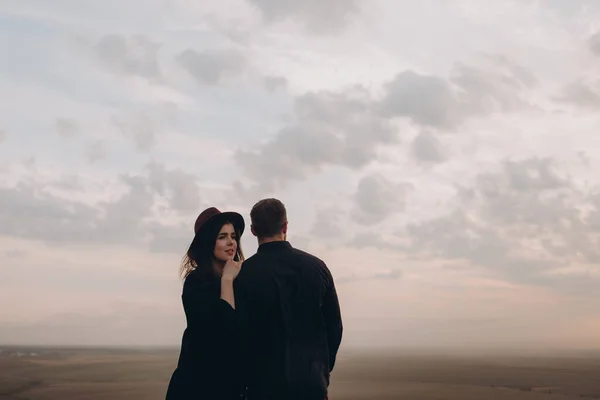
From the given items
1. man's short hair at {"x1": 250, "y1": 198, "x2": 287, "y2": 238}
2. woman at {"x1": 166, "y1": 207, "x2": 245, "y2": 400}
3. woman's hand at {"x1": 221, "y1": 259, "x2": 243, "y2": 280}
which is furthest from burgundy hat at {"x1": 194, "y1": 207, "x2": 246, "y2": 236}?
man's short hair at {"x1": 250, "y1": 198, "x2": 287, "y2": 238}

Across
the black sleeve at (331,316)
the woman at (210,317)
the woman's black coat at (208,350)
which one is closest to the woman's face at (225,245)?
the woman at (210,317)

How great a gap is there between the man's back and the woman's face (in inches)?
13.8

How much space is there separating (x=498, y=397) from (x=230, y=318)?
65.1 feet

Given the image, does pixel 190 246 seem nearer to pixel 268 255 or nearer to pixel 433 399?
pixel 268 255

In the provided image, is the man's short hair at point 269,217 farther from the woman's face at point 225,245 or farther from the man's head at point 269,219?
the woman's face at point 225,245

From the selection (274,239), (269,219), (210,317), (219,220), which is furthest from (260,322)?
(219,220)

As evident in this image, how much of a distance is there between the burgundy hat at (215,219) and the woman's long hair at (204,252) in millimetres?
23

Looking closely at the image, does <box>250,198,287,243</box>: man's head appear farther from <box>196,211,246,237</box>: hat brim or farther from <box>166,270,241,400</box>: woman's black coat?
<box>166,270,241,400</box>: woman's black coat

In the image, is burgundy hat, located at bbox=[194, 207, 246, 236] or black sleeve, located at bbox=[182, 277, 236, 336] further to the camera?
burgundy hat, located at bbox=[194, 207, 246, 236]

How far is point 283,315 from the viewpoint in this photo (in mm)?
4617

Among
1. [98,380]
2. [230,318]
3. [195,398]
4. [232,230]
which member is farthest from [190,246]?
[98,380]

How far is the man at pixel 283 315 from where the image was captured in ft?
14.9

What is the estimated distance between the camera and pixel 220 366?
4.89 m

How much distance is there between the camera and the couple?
15.0 feet
